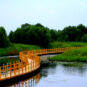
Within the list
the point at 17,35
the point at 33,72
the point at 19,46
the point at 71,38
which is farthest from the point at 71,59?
the point at 71,38

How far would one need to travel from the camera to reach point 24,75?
36.9m

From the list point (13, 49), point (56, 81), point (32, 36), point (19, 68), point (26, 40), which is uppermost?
point (32, 36)

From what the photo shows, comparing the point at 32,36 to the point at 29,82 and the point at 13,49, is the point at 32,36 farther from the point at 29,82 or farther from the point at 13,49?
the point at 29,82

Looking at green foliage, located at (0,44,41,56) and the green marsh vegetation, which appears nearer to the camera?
green foliage, located at (0,44,41,56)

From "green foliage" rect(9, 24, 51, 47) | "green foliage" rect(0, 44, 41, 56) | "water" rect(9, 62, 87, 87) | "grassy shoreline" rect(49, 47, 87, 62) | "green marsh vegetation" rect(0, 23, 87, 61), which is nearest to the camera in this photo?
"water" rect(9, 62, 87, 87)

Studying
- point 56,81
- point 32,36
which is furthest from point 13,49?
point 56,81

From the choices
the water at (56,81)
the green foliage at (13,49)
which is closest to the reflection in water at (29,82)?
→ the water at (56,81)

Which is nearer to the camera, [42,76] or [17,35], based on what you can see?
[42,76]

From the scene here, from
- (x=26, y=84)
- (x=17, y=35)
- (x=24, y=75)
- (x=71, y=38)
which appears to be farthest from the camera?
(x=71, y=38)

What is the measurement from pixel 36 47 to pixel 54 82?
2488 inches

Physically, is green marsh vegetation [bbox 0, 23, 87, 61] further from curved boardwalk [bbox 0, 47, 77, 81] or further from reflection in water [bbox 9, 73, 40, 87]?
reflection in water [bbox 9, 73, 40, 87]

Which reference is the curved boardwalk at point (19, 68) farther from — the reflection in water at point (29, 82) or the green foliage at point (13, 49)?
the green foliage at point (13, 49)

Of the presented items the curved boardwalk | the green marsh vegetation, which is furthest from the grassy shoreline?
the green marsh vegetation

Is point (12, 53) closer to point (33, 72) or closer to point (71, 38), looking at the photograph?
point (33, 72)
